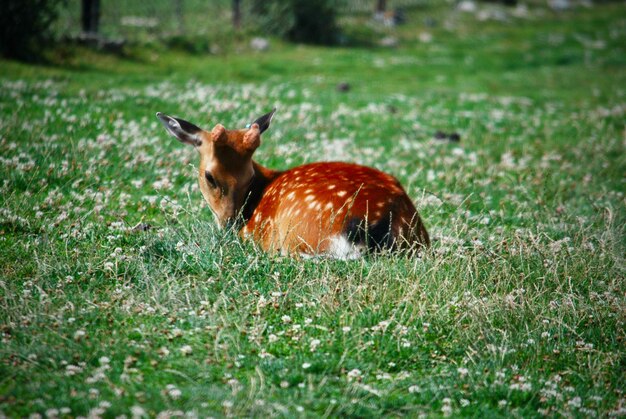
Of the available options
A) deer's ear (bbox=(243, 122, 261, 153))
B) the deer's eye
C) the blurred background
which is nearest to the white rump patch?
deer's ear (bbox=(243, 122, 261, 153))

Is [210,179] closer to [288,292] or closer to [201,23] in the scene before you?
[288,292]

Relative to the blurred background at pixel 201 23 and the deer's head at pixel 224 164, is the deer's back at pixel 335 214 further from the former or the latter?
the blurred background at pixel 201 23

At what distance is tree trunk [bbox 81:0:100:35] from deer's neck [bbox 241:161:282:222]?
591 inches

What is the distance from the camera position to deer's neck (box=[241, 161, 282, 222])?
24.8 feet

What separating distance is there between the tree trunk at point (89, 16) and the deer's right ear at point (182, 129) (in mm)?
14884

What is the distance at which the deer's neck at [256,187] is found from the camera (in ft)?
24.8

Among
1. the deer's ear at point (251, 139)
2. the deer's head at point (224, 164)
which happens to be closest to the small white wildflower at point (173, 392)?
the deer's head at point (224, 164)

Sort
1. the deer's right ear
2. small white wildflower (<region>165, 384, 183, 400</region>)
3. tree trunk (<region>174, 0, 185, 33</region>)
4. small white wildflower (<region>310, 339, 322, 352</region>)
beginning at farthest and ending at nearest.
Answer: tree trunk (<region>174, 0, 185, 33</region>) < the deer's right ear < small white wildflower (<region>310, 339, 322, 352</region>) < small white wildflower (<region>165, 384, 183, 400</region>)

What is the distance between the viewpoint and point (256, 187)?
771cm

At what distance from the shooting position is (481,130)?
14.7m

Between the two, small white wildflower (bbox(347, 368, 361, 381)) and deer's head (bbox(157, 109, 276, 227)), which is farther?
deer's head (bbox(157, 109, 276, 227))

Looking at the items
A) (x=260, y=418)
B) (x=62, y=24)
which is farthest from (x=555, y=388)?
(x=62, y=24)

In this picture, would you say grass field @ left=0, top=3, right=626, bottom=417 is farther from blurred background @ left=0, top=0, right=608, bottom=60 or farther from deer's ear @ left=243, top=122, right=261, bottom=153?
blurred background @ left=0, top=0, right=608, bottom=60

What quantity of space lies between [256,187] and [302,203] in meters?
1.10
